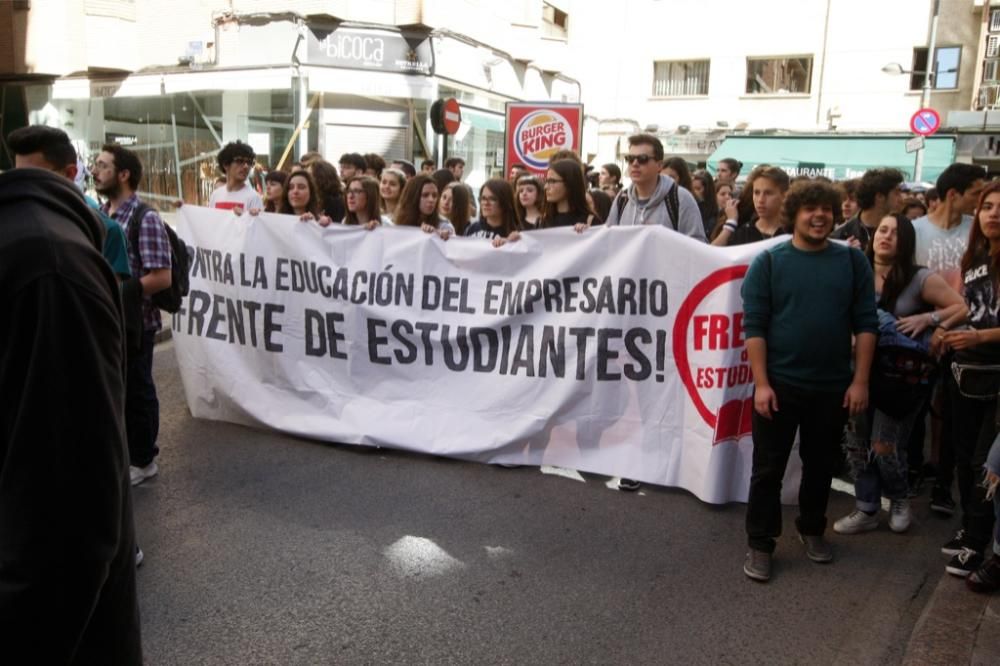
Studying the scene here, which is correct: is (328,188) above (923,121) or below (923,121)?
below

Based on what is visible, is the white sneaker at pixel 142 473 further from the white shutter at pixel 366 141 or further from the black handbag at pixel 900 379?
the white shutter at pixel 366 141

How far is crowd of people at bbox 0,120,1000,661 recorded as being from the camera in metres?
1.32

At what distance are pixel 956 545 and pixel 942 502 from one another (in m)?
0.81

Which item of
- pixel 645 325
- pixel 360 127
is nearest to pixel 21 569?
pixel 645 325

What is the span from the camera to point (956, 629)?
11.3 ft

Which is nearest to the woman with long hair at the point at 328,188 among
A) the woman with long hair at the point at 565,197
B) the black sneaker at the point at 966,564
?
the woman with long hair at the point at 565,197

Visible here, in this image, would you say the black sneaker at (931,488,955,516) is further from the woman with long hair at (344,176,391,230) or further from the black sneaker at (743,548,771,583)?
the woman with long hair at (344,176,391,230)

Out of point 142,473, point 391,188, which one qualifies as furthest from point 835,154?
point 142,473

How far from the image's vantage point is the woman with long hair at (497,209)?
19.6 feet

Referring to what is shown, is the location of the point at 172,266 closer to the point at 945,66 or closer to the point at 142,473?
the point at 142,473

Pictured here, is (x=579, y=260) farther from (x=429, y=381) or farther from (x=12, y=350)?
(x=12, y=350)

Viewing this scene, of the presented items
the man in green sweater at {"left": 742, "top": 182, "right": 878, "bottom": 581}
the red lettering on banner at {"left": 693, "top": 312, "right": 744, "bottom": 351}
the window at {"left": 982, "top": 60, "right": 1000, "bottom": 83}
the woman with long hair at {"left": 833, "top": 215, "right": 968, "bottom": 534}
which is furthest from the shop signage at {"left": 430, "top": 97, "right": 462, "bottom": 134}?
the window at {"left": 982, "top": 60, "right": 1000, "bottom": 83}

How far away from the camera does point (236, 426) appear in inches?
238

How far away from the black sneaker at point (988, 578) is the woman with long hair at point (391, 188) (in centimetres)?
514
